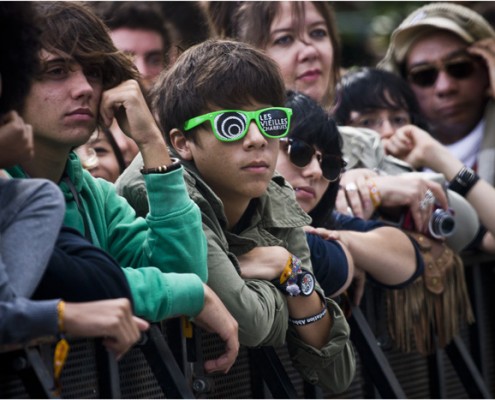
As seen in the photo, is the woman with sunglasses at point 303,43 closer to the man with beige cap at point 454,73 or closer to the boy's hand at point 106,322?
the man with beige cap at point 454,73

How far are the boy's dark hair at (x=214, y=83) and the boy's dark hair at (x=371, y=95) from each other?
1.85 m

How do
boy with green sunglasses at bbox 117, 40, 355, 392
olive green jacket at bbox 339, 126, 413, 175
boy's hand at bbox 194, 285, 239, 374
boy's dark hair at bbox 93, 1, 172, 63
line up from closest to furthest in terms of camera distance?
boy's hand at bbox 194, 285, 239, 374, boy with green sunglasses at bbox 117, 40, 355, 392, olive green jacket at bbox 339, 126, 413, 175, boy's dark hair at bbox 93, 1, 172, 63

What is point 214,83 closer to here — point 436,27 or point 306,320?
point 306,320

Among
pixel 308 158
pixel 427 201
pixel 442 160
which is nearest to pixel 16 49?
pixel 308 158

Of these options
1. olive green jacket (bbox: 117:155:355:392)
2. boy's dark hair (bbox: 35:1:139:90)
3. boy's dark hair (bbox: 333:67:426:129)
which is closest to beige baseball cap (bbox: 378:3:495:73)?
boy's dark hair (bbox: 333:67:426:129)

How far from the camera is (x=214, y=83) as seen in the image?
3.77 meters

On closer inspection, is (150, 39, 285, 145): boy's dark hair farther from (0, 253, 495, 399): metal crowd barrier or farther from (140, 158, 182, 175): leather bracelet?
(0, 253, 495, 399): metal crowd barrier

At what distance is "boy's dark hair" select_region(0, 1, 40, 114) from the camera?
9.89ft

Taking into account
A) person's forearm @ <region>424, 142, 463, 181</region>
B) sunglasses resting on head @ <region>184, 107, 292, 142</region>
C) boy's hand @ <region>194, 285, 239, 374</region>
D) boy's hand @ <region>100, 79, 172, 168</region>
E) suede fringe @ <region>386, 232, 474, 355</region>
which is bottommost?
suede fringe @ <region>386, 232, 474, 355</region>

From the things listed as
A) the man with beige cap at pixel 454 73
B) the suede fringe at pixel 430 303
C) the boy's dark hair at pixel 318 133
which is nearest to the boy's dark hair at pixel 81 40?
the boy's dark hair at pixel 318 133

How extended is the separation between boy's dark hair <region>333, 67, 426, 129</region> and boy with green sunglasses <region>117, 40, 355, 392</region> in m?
1.85

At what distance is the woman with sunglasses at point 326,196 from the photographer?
4.38 m

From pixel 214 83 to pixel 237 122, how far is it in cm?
14

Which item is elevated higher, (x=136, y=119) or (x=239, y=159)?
(x=136, y=119)
